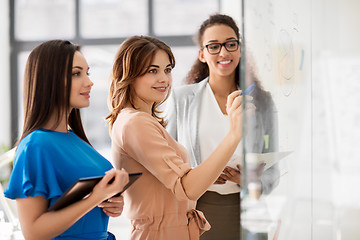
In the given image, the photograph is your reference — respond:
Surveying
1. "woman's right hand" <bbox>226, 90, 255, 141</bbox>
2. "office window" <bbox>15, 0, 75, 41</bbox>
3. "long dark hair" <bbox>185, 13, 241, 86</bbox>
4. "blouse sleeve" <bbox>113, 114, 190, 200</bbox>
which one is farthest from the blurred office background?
"office window" <bbox>15, 0, 75, 41</bbox>

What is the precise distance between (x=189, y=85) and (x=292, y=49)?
89 cm

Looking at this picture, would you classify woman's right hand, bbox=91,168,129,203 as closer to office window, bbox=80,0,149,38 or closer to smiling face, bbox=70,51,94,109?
smiling face, bbox=70,51,94,109

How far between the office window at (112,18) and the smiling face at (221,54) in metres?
2.92

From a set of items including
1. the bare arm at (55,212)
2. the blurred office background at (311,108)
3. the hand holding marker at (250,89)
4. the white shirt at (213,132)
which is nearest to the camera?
the hand holding marker at (250,89)

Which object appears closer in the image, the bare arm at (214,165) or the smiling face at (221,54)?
the bare arm at (214,165)

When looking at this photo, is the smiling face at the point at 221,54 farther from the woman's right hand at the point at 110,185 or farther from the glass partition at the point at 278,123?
the woman's right hand at the point at 110,185

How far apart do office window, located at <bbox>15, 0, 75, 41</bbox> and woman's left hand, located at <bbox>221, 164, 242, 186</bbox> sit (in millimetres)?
3518

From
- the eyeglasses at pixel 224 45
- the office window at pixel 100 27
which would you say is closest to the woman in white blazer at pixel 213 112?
the eyeglasses at pixel 224 45

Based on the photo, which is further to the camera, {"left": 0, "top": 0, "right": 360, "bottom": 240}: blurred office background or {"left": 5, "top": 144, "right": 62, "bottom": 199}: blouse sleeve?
{"left": 5, "top": 144, "right": 62, "bottom": 199}: blouse sleeve

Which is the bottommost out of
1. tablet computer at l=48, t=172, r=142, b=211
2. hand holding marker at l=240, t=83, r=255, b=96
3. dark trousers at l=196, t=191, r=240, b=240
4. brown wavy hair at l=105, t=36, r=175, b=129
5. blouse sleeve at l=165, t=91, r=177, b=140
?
dark trousers at l=196, t=191, r=240, b=240

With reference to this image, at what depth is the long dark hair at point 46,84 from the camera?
1.28 meters

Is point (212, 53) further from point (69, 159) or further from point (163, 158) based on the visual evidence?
point (69, 159)

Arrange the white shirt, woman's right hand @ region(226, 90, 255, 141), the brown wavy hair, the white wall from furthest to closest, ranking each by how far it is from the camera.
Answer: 1. the white wall
2. the white shirt
3. the brown wavy hair
4. woman's right hand @ region(226, 90, 255, 141)

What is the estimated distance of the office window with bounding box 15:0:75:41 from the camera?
189 inches
